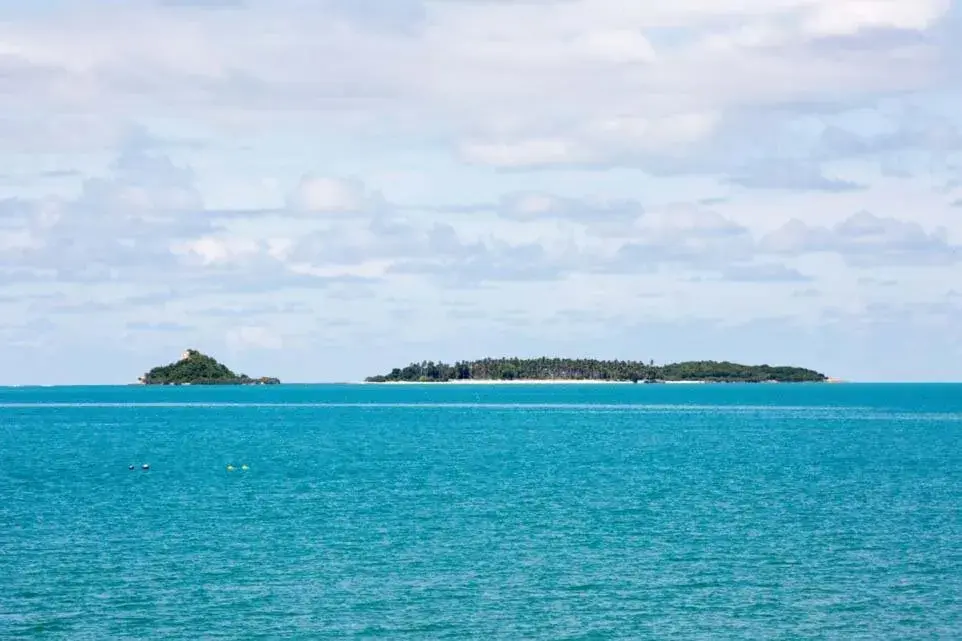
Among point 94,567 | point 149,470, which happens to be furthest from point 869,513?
point 149,470

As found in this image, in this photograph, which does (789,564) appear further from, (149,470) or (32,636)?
(149,470)

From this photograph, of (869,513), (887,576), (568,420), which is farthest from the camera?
(568,420)

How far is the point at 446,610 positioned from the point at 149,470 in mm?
62948

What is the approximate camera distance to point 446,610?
4431cm

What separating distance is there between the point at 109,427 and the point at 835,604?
155 m

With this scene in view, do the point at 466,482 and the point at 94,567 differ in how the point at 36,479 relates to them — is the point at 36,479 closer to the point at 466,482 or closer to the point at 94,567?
the point at 466,482

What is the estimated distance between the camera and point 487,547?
56562 mm

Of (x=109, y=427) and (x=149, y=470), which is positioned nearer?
(x=149, y=470)

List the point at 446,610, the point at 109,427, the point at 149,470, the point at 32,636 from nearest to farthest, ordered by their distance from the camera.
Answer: the point at 32,636 < the point at 446,610 < the point at 149,470 < the point at 109,427

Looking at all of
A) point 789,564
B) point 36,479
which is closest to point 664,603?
point 789,564

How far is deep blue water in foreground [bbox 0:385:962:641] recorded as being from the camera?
4291cm

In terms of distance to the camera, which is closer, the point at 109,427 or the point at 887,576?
the point at 887,576

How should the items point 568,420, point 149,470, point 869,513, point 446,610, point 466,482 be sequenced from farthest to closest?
1. point 568,420
2. point 149,470
3. point 466,482
4. point 869,513
5. point 446,610

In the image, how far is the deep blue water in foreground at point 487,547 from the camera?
141ft
